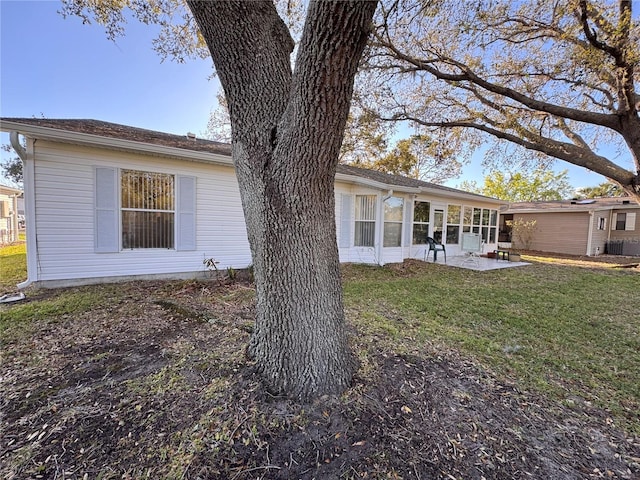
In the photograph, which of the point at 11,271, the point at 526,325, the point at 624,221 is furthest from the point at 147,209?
the point at 624,221

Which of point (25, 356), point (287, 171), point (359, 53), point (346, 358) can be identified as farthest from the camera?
point (25, 356)

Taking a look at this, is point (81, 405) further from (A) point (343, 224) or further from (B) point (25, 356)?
(A) point (343, 224)

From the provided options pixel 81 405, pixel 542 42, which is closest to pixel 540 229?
pixel 542 42

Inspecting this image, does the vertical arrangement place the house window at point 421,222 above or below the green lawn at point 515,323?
above

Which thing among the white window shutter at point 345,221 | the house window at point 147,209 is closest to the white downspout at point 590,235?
the white window shutter at point 345,221

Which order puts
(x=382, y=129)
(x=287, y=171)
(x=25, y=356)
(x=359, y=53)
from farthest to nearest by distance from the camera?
1. (x=382, y=129)
2. (x=25, y=356)
3. (x=287, y=171)
4. (x=359, y=53)

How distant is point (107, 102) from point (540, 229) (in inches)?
839

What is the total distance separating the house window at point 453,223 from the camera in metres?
11.5

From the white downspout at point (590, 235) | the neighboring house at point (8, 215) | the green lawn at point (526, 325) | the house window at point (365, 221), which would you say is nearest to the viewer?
the green lawn at point (526, 325)

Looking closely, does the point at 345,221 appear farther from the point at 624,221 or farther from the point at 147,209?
the point at 624,221

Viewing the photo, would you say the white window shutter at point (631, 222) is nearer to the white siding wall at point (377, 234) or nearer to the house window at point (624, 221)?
the house window at point (624, 221)

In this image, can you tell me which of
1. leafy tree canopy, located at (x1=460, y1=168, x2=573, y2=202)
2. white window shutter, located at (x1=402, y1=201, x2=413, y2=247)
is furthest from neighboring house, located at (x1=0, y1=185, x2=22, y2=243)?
leafy tree canopy, located at (x1=460, y1=168, x2=573, y2=202)

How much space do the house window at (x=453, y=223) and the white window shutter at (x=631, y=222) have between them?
12.1m

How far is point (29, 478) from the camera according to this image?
4.87ft
